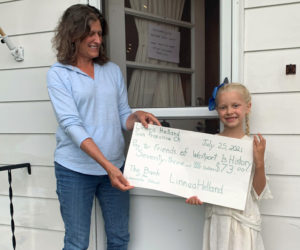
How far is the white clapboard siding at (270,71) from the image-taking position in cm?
137

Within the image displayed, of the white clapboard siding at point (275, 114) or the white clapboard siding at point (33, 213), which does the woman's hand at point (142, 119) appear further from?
the white clapboard siding at point (33, 213)

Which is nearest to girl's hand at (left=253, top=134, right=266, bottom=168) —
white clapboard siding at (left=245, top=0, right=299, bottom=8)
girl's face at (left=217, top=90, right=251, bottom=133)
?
girl's face at (left=217, top=90, right=251, bottom=133)

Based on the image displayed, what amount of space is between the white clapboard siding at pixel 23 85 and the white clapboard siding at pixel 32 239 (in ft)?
2.91

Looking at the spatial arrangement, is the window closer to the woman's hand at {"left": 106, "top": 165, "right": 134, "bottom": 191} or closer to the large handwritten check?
the large handwritten check

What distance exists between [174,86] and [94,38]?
64 cm

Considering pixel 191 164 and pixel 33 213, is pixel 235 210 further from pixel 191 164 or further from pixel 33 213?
pixel 33 213

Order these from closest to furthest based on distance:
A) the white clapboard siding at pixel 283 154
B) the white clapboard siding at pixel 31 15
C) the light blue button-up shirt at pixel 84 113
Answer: the light blue button-up shirt at pixel 84 113 → the white clapboard siding at pixel 283 154 → the white clapboard siding at pixel 31 15

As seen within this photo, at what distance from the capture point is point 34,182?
1.90 m

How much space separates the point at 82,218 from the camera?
1428 millimetres

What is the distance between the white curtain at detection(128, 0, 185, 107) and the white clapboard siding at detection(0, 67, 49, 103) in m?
0.56

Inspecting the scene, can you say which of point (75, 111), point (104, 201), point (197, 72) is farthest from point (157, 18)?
point (104, 201)

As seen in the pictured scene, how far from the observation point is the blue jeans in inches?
54.9

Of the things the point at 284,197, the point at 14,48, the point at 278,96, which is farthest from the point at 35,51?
the point at 284,197

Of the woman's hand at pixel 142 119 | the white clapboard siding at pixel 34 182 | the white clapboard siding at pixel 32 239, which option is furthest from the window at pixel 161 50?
the white clapboard siding at pixel 32 239
